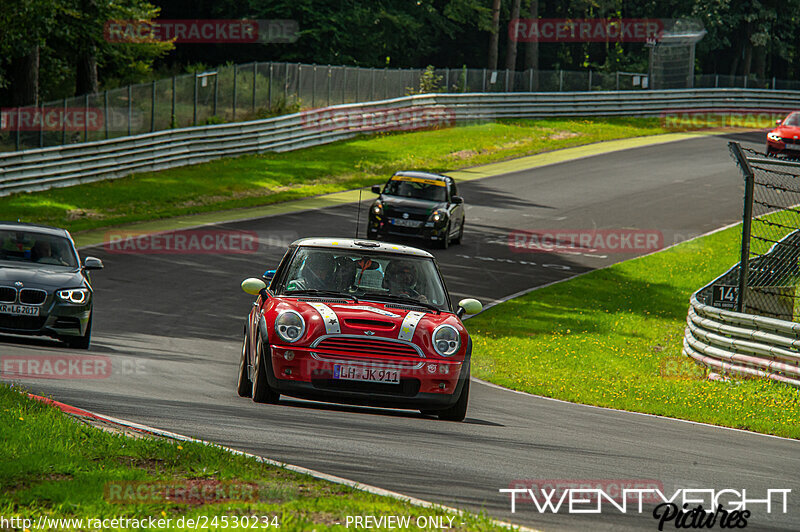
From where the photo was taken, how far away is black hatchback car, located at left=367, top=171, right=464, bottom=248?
2725 centimetres

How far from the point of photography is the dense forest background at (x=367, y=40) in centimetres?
3678

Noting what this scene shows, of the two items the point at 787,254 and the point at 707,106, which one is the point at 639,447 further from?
the point at 707,106

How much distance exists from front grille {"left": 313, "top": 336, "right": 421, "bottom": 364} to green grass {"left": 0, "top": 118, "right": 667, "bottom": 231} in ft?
65.2

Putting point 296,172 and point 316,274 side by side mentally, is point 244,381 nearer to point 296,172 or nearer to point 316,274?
point 316,274

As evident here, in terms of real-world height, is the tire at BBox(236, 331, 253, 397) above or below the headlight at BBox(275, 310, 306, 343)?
below

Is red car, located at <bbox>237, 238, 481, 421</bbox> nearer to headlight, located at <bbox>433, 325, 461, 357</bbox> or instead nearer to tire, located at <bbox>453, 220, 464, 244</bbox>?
headlight, located at <bbox>433, 325, 461, 357</bbox>

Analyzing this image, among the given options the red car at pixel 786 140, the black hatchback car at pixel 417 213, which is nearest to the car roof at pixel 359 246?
the black hatchback car at pixel 417 213

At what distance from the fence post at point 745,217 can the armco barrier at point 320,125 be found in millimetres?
21807

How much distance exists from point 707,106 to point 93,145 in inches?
1371

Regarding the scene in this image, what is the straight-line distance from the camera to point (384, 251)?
417 inches

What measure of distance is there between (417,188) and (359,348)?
63.5ft

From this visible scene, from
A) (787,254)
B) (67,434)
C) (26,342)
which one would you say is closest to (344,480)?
(67,434)

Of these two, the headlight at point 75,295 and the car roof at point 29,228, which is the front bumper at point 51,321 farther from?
the car roof at point 29,228

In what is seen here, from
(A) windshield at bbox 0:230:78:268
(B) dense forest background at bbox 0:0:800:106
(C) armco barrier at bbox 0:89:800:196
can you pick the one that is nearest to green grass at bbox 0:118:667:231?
(C) armco barrier at bbox 0:89:800:196
